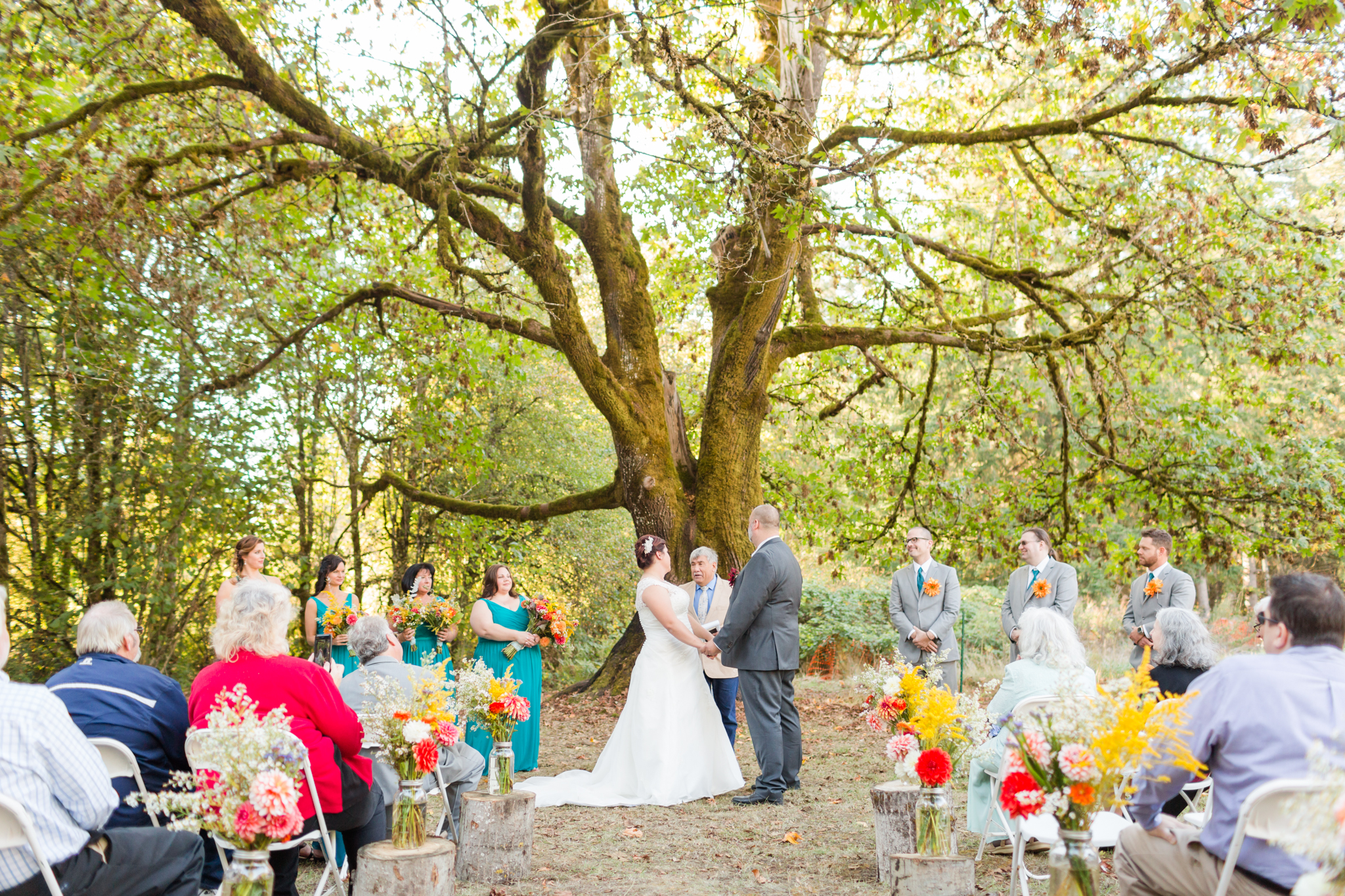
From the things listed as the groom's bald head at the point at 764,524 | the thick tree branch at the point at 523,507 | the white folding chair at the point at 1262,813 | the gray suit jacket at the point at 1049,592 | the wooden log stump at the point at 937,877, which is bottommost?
the wooden log stump at the point at 937,877

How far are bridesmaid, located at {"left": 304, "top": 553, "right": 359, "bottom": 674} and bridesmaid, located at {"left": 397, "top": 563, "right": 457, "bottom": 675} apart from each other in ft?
1.48

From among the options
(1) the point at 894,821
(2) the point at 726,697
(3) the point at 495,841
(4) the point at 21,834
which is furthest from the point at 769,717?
(4) the point at 21,834

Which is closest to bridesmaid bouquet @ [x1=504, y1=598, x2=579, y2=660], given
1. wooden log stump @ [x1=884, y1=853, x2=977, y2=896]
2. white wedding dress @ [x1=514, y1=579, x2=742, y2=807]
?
white wedding dress @ [x1=514, y1=579, x2=742, y2=807]

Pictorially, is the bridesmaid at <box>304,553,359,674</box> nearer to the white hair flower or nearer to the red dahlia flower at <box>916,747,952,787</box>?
the white hair flower

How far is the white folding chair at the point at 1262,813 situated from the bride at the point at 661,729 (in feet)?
14.8

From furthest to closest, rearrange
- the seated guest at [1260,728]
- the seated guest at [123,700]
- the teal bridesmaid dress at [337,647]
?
1. the teal bridesmaid dress at [337,647]
2. the seated guest at [123,700]
3. the seated guest at [1260,728]

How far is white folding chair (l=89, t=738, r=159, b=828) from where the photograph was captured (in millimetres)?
3686

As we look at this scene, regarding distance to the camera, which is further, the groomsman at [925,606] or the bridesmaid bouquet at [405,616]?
the groomsman at [925,606]

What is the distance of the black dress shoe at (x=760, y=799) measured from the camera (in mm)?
6750

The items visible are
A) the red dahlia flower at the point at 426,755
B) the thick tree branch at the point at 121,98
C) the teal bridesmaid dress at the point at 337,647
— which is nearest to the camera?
the red dahlia flower at the point at 426,755

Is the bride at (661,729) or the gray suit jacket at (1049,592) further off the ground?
the gray suit jacket at (1049,592)

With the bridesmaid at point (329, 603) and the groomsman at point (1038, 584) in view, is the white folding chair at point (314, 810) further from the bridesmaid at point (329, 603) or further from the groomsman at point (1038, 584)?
the groomsman at point (1038, 584)

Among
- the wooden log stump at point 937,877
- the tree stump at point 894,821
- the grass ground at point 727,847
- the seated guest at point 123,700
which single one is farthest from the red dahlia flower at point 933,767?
the seated guest at point 123,700

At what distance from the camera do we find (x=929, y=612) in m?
8.13
